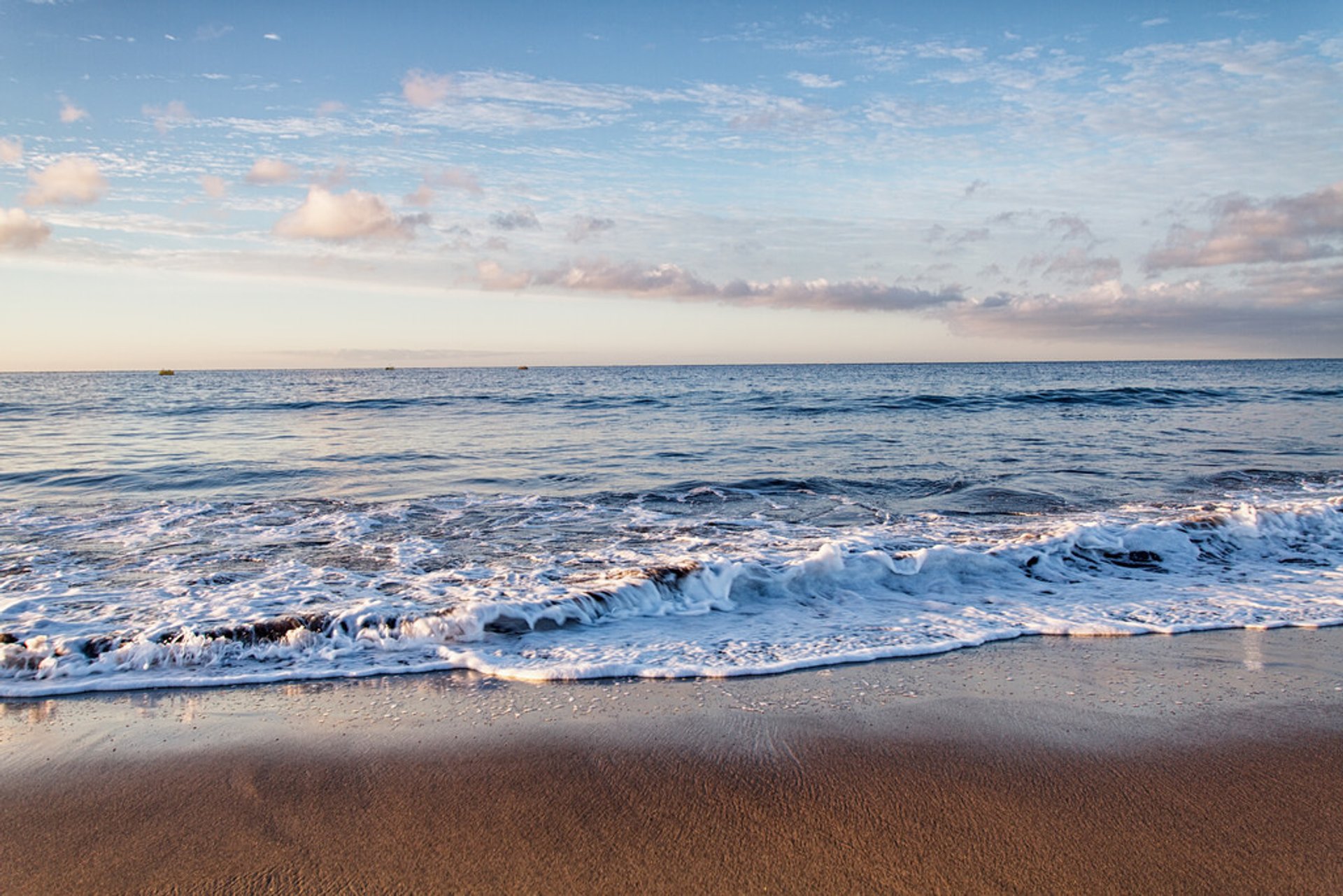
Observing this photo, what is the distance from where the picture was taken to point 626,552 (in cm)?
743

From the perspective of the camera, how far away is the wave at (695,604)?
4.68 metres

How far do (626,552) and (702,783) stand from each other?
4209 mm

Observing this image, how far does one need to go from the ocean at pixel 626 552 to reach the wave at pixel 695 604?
2cm

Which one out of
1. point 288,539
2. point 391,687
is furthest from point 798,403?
point 391,687

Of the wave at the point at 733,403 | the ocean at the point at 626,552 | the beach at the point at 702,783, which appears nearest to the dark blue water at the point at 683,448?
the ocean at the point at 626,552

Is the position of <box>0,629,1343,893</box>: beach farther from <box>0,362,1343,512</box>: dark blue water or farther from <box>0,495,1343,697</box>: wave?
<box>0,362,1343,512</box>: dark blue water

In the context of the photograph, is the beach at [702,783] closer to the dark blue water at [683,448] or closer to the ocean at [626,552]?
the ocean at [626,552]

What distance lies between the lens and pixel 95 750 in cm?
362

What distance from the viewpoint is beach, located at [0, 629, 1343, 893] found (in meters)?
2.69

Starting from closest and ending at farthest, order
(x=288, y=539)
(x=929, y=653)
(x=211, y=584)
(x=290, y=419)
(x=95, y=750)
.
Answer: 1. (x=95, y=750)
2. (x=929, y=653)
3. (x=211, y=584)
4. (x=288, y=539)
5. (x=290, y=419)

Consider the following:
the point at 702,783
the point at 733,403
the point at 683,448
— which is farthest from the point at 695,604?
the point at 733,403

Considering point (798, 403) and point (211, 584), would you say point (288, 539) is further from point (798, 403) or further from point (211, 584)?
point (798, 403)

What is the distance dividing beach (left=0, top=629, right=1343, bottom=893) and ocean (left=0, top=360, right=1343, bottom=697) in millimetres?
515

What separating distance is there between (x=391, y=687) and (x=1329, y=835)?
13.8 ft
